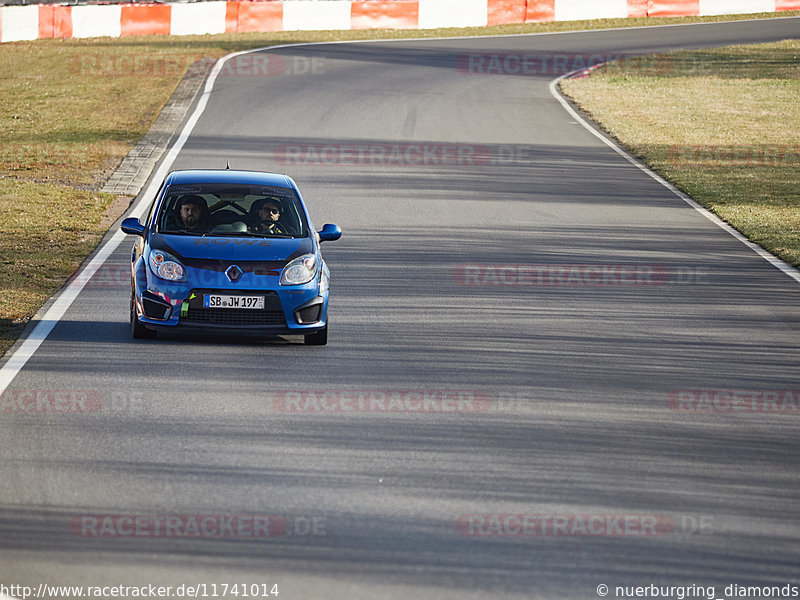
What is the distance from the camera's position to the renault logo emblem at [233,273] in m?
11.0

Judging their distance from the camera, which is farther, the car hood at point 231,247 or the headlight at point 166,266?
the car hood at point 231,247

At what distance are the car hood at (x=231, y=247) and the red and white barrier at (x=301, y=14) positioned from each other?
29.8 metres

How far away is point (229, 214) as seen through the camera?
39.4 ft

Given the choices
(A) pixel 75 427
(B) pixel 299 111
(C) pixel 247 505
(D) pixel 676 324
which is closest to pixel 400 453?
(C) pixel 247 505

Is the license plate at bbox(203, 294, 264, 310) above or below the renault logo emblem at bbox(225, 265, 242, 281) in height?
below

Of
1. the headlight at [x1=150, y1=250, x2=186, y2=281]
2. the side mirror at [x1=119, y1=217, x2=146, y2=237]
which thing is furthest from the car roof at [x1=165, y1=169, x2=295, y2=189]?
the headlight at [x1=150, y1=250, x2=186, y2=281]

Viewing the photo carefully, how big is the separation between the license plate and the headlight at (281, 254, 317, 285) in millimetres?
298

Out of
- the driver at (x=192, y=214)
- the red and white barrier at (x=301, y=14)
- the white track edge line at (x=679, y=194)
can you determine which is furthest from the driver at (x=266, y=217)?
the red and white barrier at (x=301, y=14)

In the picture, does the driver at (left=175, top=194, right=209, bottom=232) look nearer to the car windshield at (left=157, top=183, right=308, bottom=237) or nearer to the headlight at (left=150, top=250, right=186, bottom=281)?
the car windshield at (left=157, top=183, right=308, bottom=237)

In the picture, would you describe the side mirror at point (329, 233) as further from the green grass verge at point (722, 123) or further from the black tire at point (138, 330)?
the green grass verge at point (722, 123)

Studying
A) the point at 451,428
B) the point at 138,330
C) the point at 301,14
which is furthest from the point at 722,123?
the point at 451,428

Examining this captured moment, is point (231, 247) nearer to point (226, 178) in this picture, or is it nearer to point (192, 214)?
point (192, 214)

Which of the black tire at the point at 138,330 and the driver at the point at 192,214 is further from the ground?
the driver at the point at 192,214

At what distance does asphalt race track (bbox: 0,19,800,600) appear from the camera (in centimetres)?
642
